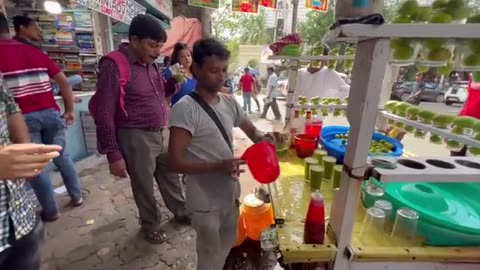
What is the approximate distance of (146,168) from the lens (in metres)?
2.14

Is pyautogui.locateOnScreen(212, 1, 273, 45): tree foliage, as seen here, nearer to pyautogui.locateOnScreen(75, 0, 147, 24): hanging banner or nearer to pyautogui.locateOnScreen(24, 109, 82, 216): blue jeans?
pyautogui.locateOnScreen(75, 0, 147, 24): hanging banner

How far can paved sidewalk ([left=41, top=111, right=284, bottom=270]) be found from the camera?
2.12 meters

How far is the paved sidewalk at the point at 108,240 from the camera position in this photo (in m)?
2.12

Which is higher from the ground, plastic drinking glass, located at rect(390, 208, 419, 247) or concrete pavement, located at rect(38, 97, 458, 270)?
plastic drinking glass, located at rect(390, 208, 419, 247)

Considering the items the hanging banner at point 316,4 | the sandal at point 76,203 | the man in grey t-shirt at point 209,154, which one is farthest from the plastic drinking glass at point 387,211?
the hanging banner at point 316,4

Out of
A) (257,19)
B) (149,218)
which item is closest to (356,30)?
(149,218)

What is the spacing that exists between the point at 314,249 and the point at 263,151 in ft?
1.41

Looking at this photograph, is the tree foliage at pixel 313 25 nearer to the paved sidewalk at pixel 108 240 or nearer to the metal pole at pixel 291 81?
the metal pole at pixel 291 81

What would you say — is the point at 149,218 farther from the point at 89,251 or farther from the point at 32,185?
the point at 32,185

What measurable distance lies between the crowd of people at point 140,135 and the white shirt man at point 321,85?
4.22 feet

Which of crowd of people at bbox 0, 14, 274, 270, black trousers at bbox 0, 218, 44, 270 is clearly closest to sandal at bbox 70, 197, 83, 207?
crowd of people at bbox 0, 14, 274, 270

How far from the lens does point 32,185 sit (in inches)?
95.4

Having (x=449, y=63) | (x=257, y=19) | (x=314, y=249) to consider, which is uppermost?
(x=257, y=19)

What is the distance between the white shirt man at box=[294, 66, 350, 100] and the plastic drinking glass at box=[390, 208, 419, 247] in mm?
2149
